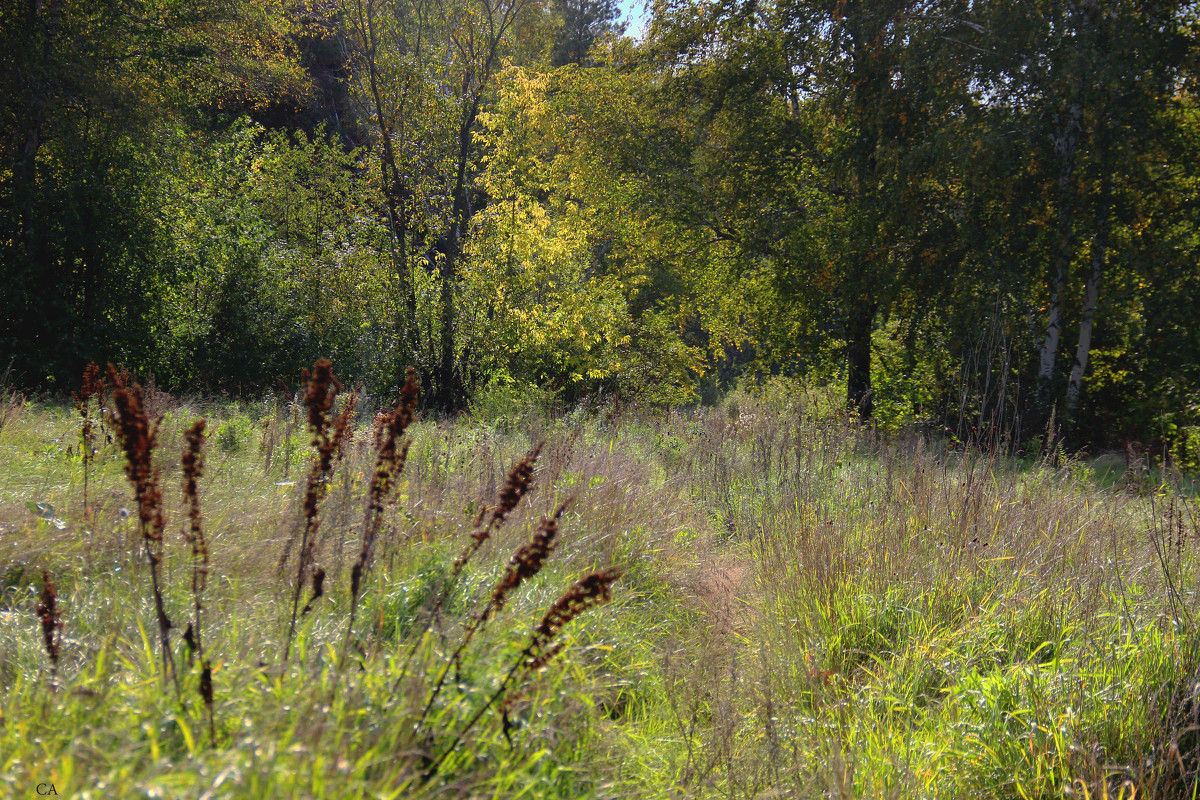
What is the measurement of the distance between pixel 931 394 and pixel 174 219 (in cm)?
1311

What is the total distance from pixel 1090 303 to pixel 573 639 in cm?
1123

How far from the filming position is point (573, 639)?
8.57 feet

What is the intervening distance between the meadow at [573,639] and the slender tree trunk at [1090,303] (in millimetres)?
6765

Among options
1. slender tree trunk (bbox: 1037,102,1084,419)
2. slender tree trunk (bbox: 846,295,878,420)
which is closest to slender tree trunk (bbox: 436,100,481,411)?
slender tree trunk (bbox: 846,295,878,420)

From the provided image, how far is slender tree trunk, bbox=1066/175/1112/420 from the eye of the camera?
32.9ft

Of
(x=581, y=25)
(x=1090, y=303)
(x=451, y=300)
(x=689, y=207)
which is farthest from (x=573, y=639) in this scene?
(x=581, y=25)

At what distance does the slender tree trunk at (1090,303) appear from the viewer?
395 inches

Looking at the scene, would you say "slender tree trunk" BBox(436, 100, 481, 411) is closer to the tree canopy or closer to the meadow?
the tree canopy

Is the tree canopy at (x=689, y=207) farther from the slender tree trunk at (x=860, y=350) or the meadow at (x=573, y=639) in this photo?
the meadow at (x=573, y=639)

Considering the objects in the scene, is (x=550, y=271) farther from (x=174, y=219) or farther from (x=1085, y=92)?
(x=1085, y=92)

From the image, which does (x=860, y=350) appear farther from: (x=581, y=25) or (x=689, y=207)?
(x=581, y=25)

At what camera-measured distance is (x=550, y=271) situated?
1438cm

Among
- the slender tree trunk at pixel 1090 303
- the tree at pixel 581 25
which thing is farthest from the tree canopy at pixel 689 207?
the tree at pixel 581 25

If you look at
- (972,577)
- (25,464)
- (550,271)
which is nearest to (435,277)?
(550,271)
